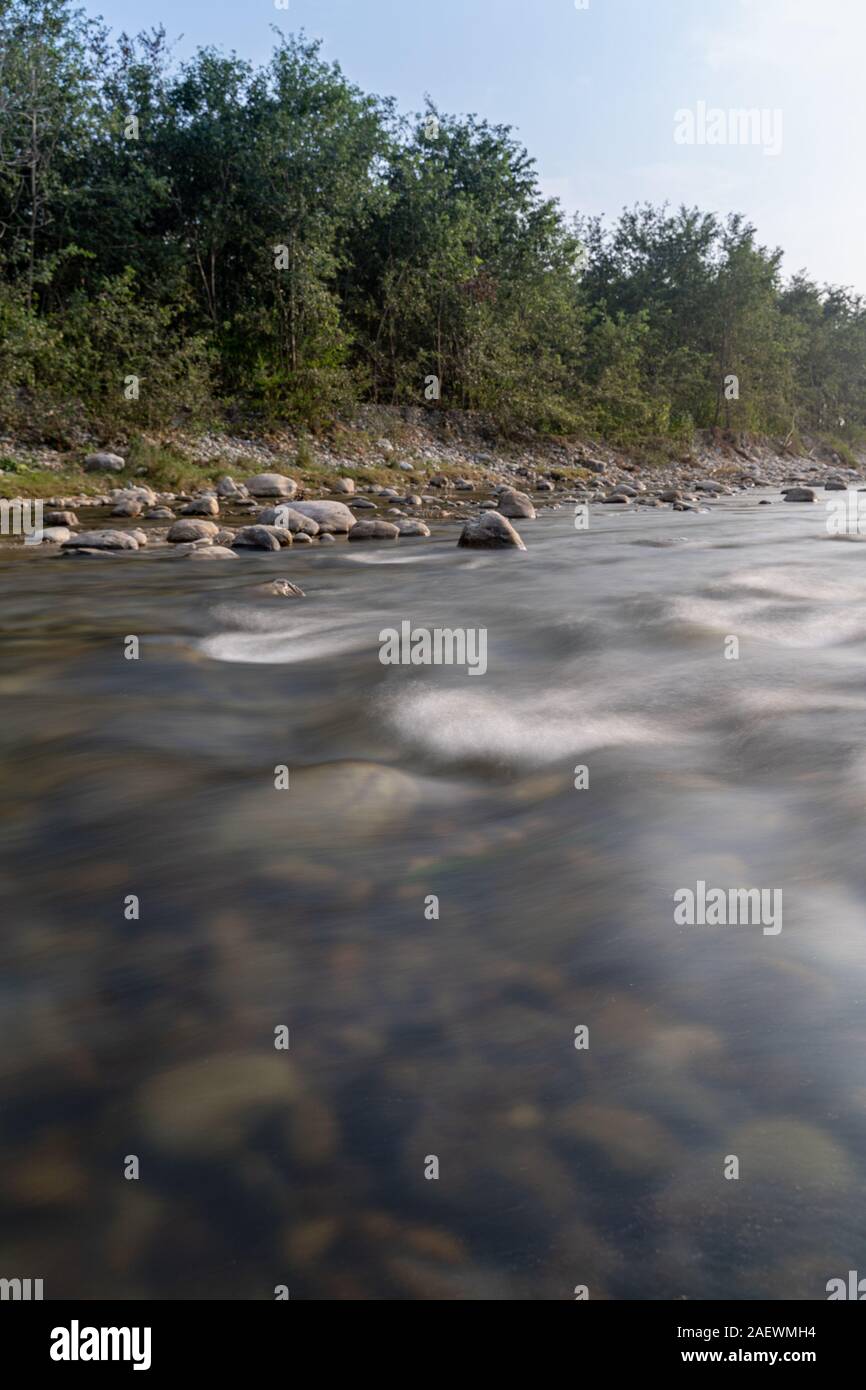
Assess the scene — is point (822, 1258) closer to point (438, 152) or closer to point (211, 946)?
point (211, 946)

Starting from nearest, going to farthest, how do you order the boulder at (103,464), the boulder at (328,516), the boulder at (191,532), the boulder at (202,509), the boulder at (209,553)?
the boulder at (209,553)
the boulder at (191,532)
the boulder at (328,516)
the boulder at (202,509)
the boulder at (103,464)

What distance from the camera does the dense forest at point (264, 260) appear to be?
60.0 ft

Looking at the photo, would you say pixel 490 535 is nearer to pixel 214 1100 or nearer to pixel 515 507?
pixel 515 507

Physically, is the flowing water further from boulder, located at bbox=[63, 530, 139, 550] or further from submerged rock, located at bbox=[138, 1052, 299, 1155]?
boulder, located at bbox=[63, 530, 139, 550]

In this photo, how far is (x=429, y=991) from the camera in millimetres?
1973

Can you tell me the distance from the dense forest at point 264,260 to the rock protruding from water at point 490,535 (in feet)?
33.8

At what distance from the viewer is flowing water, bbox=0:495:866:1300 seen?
4.47ft

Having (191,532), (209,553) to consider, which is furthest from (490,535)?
(191,532)

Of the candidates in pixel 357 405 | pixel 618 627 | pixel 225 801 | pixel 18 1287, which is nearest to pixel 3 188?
pixel 357 405

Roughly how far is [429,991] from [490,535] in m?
8.96

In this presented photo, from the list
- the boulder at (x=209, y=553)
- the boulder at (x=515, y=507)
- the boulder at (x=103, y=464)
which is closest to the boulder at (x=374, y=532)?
the boulder at (x=209, y=553)

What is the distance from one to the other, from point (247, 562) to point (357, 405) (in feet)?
61.9

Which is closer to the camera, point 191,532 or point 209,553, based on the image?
point 209,553

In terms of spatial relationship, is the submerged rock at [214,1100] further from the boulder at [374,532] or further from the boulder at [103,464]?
the boulder at [103,464]
